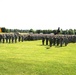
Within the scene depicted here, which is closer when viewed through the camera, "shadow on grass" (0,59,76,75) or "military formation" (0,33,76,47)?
"shadow on grass" (0,59,76,75)

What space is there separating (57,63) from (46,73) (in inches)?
115

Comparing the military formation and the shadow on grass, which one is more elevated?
the military formation

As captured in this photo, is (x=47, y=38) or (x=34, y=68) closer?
(x=34, y=68)

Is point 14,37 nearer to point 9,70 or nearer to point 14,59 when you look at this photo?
point 14,59

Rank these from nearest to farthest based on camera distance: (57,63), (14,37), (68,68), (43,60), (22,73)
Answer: (22,73)
(68,68)
(57,63)
(43,60)
(14,37)

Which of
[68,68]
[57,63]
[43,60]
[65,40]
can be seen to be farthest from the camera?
[65,40]

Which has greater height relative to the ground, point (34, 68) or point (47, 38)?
point (47, 38)

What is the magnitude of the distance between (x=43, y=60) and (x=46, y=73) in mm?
4204

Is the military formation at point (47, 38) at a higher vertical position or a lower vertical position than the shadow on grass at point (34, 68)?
higher

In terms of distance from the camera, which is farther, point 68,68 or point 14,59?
point 14,59

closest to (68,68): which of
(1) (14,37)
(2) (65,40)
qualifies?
(2) (65,40)

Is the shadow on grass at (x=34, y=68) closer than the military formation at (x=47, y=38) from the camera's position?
Yes

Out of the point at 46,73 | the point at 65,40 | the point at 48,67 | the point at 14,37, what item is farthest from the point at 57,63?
the point at 14,37

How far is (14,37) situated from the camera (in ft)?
171
